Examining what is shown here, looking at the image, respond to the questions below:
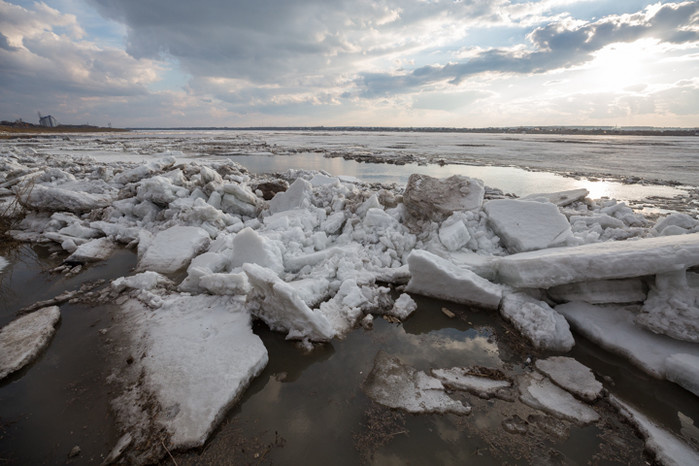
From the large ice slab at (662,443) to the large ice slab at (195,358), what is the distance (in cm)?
345

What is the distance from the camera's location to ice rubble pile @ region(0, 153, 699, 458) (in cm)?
323

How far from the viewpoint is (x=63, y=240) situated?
20.3 ft

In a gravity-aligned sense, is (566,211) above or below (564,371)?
above

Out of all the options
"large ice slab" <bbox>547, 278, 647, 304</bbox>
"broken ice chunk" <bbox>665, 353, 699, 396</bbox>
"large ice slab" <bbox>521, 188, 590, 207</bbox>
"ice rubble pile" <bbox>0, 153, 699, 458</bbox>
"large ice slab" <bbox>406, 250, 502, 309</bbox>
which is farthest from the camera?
"large ice slab" <bbox>521, 188, 590, 207</bbox>

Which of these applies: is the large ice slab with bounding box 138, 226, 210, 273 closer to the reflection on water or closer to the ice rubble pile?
the ice rubble pile

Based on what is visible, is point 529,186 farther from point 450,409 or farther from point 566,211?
point 450,409

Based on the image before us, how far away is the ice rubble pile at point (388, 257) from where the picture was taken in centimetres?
323

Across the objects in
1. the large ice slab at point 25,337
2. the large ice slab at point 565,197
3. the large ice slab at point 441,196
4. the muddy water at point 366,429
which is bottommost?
the muddy water at point 366,429

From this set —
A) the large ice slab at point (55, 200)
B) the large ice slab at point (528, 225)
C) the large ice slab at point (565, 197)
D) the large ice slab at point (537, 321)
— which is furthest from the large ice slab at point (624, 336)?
the large ice slab at point (55, 200)

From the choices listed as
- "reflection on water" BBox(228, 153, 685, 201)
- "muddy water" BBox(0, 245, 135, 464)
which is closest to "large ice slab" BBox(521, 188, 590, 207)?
"reflection on water" BBox(228, 153, 685, 201)

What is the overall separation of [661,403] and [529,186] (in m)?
12.0

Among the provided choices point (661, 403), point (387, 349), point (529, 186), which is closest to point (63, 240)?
point (387, 349)

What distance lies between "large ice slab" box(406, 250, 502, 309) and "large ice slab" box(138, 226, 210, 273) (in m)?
4.19

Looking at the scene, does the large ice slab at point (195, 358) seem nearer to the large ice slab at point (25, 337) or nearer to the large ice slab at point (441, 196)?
the large ice slab at point (25, 337)
